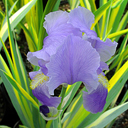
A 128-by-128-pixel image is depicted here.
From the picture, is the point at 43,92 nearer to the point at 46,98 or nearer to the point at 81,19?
the point at 46,98

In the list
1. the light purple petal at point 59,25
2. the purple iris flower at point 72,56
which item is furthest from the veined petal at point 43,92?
the light purple petal at point 59,25

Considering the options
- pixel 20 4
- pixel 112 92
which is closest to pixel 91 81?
pixel 112 92

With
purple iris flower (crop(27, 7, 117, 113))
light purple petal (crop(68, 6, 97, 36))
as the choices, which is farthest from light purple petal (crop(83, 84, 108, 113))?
light purple petal (crop(68, 6, 97, 36))

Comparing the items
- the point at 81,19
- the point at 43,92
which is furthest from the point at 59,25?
the point at 43,92

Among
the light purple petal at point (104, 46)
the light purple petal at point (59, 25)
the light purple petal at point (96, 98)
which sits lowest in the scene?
the light purple petal at point (96, 98)

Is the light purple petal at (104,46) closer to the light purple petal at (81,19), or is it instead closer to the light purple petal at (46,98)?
the light purple petal at (81,19)

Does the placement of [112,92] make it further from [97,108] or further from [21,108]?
[21,108]
